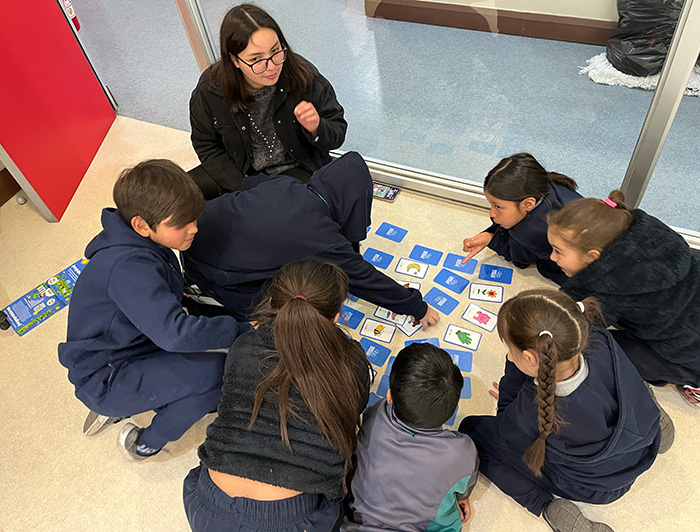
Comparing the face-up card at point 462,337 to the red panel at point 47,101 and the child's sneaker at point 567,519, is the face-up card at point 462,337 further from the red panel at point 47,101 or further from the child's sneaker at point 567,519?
the red panel at point 47,101

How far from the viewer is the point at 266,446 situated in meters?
1.41

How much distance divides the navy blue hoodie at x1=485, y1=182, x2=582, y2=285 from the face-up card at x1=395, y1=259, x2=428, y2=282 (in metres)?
0.32

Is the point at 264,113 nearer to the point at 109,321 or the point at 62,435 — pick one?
the point at 109,321

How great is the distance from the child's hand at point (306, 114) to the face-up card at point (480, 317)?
1039 mm

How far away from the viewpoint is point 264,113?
2352 mm

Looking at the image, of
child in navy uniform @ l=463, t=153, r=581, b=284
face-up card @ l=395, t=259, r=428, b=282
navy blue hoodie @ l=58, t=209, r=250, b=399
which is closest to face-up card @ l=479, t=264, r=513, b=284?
child in navy uniform @ l=463, t=153, r=581, b=284

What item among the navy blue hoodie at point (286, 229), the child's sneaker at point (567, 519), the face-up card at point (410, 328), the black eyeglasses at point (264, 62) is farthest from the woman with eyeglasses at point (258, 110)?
the child's sneaker at point (567, 519)

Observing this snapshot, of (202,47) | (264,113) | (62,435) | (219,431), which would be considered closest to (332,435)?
(219,431)

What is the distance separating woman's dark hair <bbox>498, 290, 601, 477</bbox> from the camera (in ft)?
4.43

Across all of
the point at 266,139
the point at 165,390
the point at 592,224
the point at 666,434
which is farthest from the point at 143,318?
the point at 666,434

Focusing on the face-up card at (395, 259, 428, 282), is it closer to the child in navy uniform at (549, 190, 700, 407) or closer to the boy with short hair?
the child in navy uniform at (549, 190, 700, 407)

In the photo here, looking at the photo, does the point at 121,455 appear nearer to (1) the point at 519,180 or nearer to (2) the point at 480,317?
(2) the point at 480,317

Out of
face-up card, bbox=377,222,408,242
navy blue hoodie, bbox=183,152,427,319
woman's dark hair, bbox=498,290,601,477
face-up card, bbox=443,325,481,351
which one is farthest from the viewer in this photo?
face-up card, bbox=377,222,408,242

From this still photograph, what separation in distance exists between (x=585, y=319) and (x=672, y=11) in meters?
1.22
